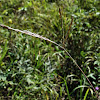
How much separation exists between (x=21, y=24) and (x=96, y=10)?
3.96 ft

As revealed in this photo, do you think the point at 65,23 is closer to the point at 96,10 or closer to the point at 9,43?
the point at 96,10

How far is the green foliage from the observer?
1803 mm

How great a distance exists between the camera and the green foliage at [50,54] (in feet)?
5.91

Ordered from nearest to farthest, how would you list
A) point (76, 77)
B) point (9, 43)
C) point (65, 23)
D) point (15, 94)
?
point (15, 94), point (76, 77), point (9, 43), point (65, 23)

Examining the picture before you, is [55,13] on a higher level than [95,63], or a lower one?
higher

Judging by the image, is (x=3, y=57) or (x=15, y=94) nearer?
(x=15, y=94)

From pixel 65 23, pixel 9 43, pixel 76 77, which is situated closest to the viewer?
pixel 76 77

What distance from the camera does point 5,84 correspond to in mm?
1830

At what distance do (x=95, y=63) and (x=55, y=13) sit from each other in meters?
1.06

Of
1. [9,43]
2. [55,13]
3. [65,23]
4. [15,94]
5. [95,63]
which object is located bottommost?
[15,94]

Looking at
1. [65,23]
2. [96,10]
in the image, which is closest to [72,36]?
[65,23]

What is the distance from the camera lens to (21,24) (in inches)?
93.7

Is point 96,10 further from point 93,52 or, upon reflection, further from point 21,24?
point 21,24

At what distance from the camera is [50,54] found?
2055mm
